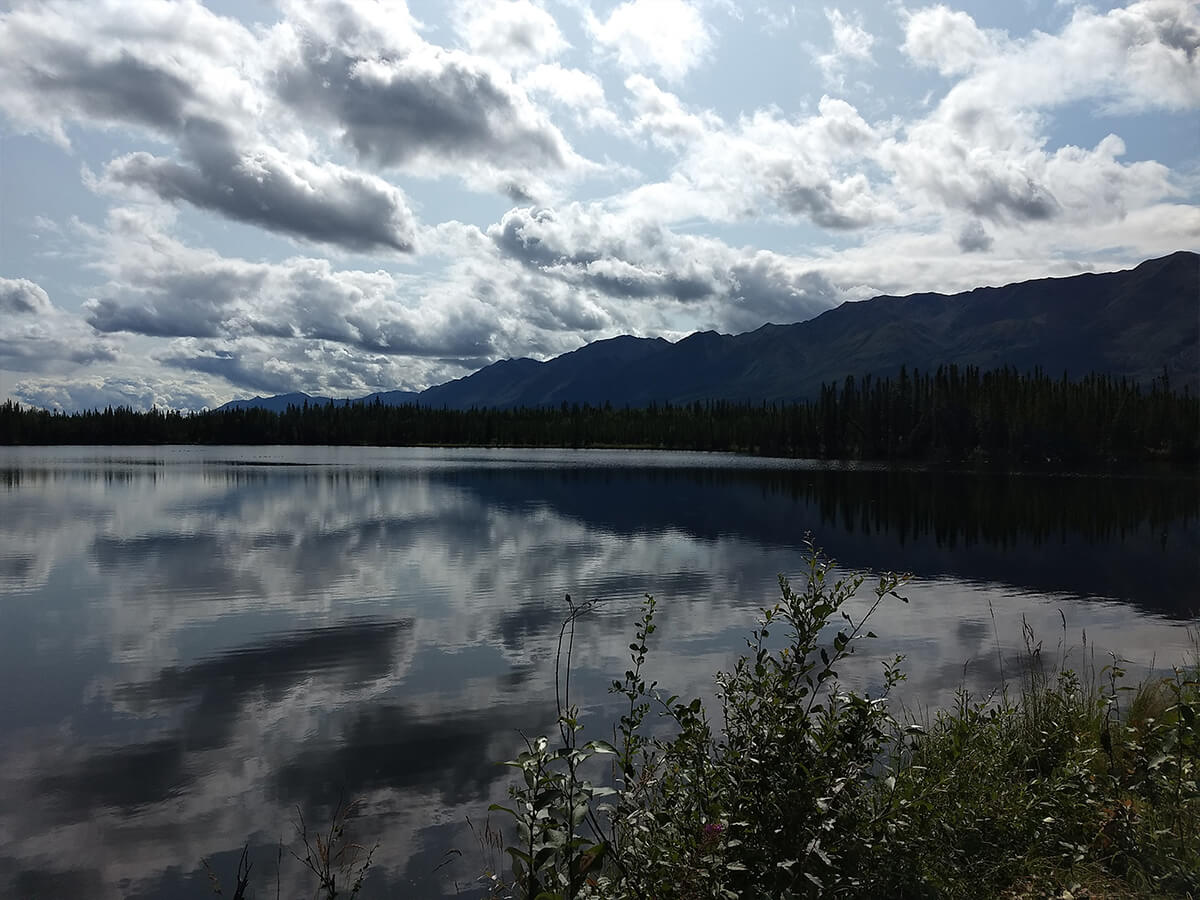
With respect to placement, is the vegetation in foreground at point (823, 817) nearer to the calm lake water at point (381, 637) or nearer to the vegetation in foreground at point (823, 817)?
the vegetation in foreground at point (823, 817)

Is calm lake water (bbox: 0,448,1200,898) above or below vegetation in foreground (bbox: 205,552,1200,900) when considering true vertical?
below

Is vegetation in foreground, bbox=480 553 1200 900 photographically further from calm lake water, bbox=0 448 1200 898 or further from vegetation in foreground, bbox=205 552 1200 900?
calm lake water, bbox=0 448 1200 898

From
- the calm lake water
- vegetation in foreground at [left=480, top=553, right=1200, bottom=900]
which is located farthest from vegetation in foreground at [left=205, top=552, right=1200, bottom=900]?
the calm lake water

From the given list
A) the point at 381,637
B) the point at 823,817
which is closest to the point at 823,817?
the point at 823,817

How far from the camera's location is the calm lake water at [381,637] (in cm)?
1284

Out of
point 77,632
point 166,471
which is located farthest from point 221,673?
point 166,471

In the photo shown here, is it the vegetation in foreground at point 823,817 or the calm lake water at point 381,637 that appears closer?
the vegetation in foreground at point 823,817

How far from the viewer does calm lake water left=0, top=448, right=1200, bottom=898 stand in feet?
42.1

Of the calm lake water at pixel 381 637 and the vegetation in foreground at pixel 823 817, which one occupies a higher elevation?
the vegetation in foreground at pixel 823 817

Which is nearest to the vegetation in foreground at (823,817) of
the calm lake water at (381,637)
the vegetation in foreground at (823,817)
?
the vegetation in foreground at (823,817)

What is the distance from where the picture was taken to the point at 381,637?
2478 centimetres

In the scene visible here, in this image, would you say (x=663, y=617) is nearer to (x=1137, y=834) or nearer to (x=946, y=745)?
(x=946, y=745)

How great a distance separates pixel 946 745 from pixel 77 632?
26189 mm

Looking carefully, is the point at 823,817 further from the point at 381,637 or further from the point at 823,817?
the point at 381,637
